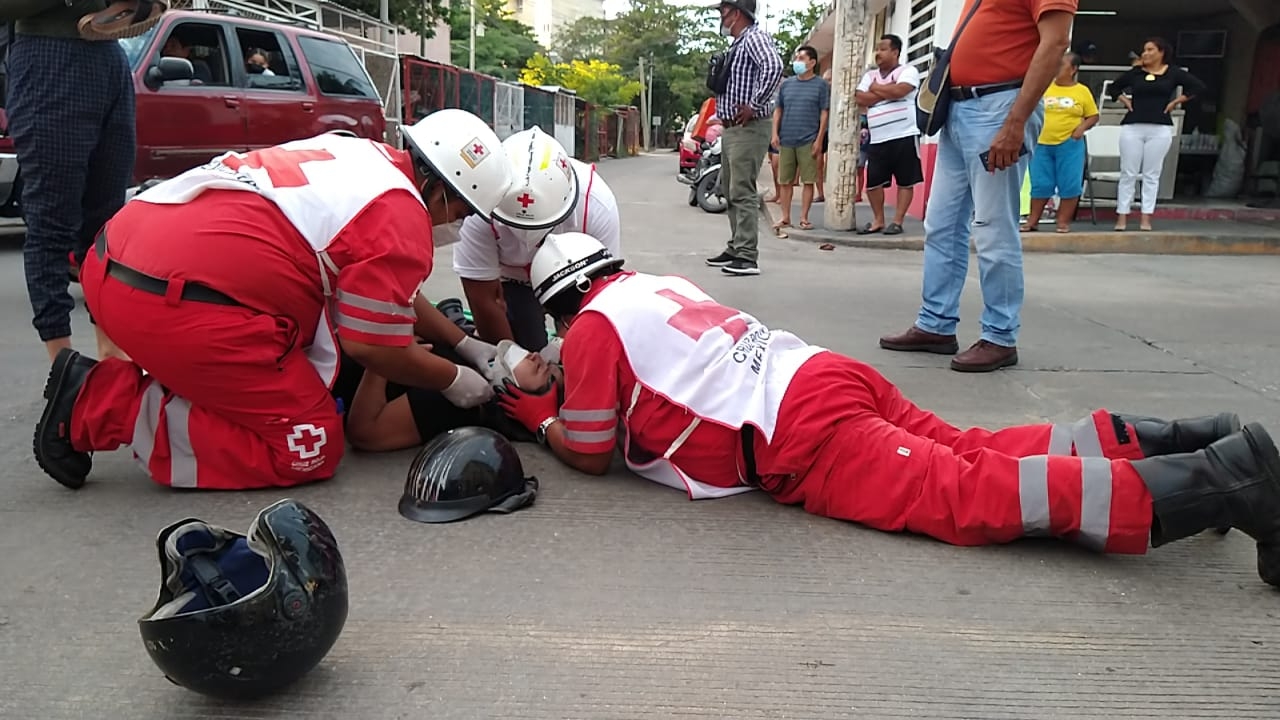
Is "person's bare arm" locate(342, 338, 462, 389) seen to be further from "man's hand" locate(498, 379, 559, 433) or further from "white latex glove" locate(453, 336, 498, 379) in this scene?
"white latex glove" locate(453, 336, 498, 379)

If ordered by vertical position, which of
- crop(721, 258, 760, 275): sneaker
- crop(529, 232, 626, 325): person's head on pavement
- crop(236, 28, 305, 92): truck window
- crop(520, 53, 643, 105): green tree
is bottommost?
crop(721, 258, 760, 275): sneaker

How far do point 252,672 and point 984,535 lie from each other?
176 centimetres

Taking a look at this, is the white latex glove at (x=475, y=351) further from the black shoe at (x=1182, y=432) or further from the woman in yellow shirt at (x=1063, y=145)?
the woman in yellow shirt at (x=1063, y=145)

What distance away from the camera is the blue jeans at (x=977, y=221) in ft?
13.8

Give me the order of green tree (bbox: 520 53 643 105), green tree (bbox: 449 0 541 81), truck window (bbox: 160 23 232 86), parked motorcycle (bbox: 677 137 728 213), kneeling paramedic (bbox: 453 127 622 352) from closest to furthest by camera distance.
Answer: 1. kneeling paramedic (bbox: 453 127 622 352)
2. truck window (bbox: 160 23 232 86)
3. parked motorcycle (bbox: 677 137 728 213)
4. green tree (bbox: 520 53 643 105)
5. green tree (bbox: 449 0 541 81)

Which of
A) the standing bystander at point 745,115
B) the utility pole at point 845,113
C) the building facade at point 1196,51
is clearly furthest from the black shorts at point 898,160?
the standing bystander at point 745,115

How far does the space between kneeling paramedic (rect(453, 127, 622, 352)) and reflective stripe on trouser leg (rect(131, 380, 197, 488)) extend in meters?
1.10

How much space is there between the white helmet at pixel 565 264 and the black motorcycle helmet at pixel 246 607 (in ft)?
4.10

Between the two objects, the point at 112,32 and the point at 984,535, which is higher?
the point at 112,32

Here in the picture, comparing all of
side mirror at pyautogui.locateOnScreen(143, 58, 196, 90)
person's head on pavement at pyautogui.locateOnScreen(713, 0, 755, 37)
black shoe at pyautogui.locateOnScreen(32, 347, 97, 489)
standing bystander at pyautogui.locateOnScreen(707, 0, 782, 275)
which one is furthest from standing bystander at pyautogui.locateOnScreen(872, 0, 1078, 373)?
side mirror at pyautogui.locateOnScreen(143, 58, 196, 90)

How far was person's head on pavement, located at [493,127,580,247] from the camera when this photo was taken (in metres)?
3.18

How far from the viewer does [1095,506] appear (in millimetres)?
2314

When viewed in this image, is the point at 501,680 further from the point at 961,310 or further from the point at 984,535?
the point at 961,310

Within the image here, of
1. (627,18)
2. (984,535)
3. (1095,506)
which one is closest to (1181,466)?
(1095,506)
